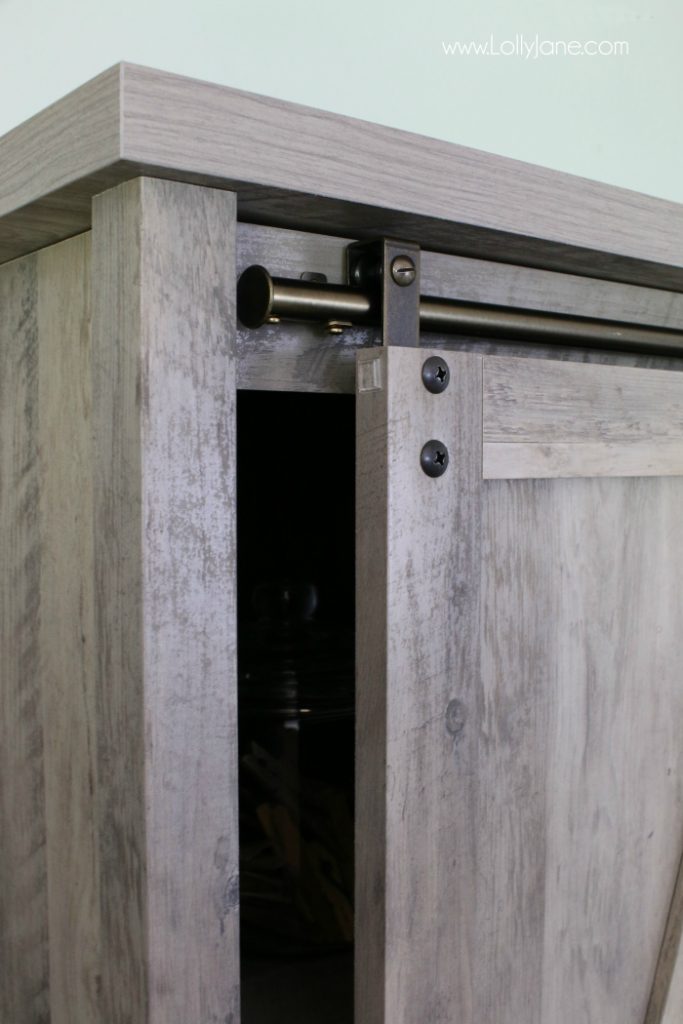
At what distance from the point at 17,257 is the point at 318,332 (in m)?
0.22

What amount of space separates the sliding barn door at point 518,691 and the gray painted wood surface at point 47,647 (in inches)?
6.6

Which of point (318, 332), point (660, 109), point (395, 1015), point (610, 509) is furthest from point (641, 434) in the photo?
point (660, 109)

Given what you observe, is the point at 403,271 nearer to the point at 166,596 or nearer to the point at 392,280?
the point at 392,280

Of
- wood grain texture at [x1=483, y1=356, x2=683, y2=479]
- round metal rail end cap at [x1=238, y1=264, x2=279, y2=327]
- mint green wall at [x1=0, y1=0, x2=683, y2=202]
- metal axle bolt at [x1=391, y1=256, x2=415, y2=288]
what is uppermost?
mint green wall at [x1=0, y1=0, x2=683, y2=202]

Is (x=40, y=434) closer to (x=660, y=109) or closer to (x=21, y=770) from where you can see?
(x=21, y=770)

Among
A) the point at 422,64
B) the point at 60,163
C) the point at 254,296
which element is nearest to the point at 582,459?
the point at 254,296

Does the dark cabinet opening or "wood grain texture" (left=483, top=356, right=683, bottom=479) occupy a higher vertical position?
"wood grain texture" (left=483, top=356, right=683, bottom=479)

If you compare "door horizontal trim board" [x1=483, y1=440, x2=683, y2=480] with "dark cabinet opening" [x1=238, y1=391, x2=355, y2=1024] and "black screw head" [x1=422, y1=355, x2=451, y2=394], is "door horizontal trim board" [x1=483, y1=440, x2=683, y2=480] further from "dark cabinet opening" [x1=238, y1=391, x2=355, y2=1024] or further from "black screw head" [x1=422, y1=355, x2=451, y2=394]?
"dark cabinet opening" [x1=238, y1=391, x2=355, y2=1024]

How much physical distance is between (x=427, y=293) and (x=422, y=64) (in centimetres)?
82

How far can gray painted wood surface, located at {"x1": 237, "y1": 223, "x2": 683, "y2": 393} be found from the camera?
577mm

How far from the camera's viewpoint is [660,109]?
164 centimetres

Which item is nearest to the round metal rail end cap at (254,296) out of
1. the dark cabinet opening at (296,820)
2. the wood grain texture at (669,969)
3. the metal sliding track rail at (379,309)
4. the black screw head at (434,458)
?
the metal sliding track rail at (379,309)

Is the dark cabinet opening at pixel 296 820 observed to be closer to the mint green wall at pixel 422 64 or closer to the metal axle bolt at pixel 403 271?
the metal axle bolt at pixel 403 271

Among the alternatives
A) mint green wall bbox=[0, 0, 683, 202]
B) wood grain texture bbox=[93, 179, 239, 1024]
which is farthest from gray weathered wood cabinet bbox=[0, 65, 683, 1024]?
mint green wall bbox=[0, 0, 683, 202]
